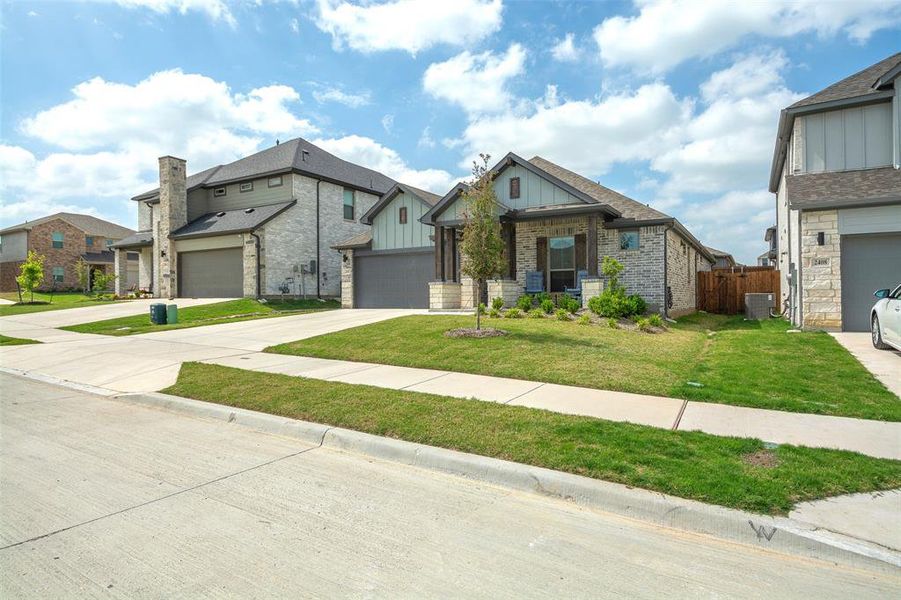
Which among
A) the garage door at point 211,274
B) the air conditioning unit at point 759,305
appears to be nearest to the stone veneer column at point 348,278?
the garage door at point 211,274

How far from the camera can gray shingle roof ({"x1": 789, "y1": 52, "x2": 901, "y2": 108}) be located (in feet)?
47.0

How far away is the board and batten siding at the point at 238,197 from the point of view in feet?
87.7

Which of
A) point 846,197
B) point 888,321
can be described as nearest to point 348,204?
point 846,197

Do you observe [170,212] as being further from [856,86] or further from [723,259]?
[723,259]

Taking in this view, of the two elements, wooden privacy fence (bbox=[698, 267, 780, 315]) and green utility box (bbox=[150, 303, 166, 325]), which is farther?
wooden privacy fence (bbox=[698, 267, 780, 315])

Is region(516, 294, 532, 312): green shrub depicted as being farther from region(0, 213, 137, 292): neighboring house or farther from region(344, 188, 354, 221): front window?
region(0, 213, 137, 292): neighboring house

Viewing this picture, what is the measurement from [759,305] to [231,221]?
24.9m

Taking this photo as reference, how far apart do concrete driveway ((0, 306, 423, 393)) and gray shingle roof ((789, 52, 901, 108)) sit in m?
15.5

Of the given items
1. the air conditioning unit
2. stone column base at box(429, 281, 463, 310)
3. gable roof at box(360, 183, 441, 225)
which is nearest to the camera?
the air conditioning unit

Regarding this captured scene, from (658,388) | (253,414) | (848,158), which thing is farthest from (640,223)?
(253,414)

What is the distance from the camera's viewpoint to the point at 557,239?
18.7 meters

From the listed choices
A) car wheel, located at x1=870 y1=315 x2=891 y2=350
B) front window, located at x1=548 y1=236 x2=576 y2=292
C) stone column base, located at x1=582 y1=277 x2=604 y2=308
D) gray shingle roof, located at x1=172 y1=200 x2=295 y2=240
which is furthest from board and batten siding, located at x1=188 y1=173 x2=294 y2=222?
car wheel, located at x1=870 y1=315 x2=891 y2=350

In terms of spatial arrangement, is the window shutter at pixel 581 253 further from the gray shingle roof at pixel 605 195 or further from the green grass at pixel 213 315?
the green grass at pixel 213 315

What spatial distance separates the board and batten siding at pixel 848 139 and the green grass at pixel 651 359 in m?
5.87
